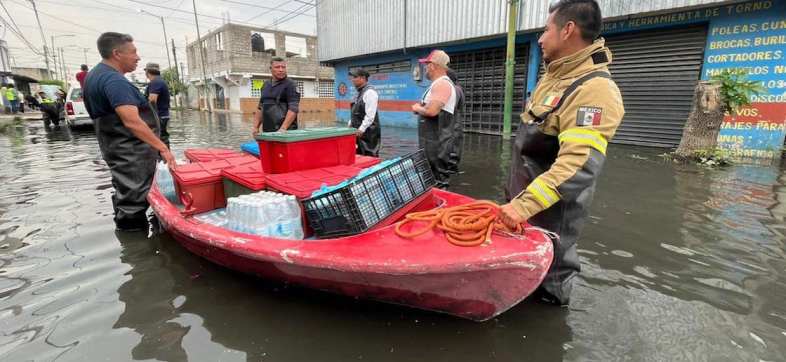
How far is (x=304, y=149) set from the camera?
2.74 m

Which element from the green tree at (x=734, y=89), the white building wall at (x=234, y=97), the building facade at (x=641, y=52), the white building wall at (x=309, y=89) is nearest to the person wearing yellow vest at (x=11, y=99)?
the white building wall at (x=234, y=97)

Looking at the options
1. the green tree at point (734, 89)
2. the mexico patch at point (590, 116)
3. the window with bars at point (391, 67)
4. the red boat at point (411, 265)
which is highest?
the window with bars at point (391, 67)

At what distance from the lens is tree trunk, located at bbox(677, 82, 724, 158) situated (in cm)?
625

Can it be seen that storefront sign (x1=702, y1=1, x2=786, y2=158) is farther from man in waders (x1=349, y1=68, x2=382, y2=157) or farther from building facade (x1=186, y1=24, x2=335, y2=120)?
building facade (x1=186, y1=24, x2=335, y2=120)

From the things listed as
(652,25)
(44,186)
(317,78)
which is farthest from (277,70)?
(317,78)

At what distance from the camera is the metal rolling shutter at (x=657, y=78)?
764 cm

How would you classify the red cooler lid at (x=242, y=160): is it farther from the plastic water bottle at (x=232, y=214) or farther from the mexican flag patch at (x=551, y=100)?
the mexican flag patch at (x=551, y=100)

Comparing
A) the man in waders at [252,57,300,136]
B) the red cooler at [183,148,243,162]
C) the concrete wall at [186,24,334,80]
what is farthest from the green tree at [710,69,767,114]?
the concrete wall at [186,24,334,80]

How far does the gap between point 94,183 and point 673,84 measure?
34.2ft

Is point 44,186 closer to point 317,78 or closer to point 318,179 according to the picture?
point 318,179

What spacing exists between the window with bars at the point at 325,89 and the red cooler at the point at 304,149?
33246mm

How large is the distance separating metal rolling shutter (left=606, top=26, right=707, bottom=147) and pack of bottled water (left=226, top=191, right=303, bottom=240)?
8.60 m

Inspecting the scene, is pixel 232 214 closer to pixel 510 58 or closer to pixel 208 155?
pixel 208 155

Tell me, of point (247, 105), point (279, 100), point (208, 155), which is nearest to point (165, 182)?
point (208, 155)
